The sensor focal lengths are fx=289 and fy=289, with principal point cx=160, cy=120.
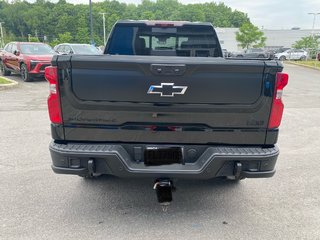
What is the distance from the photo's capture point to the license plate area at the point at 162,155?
2.85 meters

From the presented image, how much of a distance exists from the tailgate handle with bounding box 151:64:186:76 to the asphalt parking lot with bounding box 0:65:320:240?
5.32 feet

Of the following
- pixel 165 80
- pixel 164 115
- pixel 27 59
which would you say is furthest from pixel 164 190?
pixel 27 59

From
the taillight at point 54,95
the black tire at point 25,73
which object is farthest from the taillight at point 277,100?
the black tire at point 25,73

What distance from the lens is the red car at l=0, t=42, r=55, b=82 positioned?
41.8 ft

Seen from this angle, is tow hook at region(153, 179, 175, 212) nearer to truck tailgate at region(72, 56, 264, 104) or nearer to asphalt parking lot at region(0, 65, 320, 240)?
asphalt parking lot at region(0, 65, 320, 240)

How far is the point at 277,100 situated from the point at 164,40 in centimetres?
303

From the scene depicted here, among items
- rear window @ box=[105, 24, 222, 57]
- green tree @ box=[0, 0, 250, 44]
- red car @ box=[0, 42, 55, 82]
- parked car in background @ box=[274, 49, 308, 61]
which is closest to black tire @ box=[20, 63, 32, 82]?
red car @ box=[0, 42, 55, 82]

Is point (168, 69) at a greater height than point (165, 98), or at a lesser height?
greater

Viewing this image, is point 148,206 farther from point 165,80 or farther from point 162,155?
point 165,80

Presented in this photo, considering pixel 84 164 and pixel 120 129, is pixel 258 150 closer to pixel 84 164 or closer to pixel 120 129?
pixel 120 129

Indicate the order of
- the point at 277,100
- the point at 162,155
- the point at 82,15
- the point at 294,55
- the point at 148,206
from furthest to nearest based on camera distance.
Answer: the point at 82,15 < the point at 294,55 < the point at 148,206 < the point at 162,155 < the point at 277,100

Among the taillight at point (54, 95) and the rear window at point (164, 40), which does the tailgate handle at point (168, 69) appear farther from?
the rear window at point (164, 40)

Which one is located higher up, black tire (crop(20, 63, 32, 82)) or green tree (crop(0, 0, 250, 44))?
green tree (crop(0, 0, 250, 44))

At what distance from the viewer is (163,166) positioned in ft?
9.27
